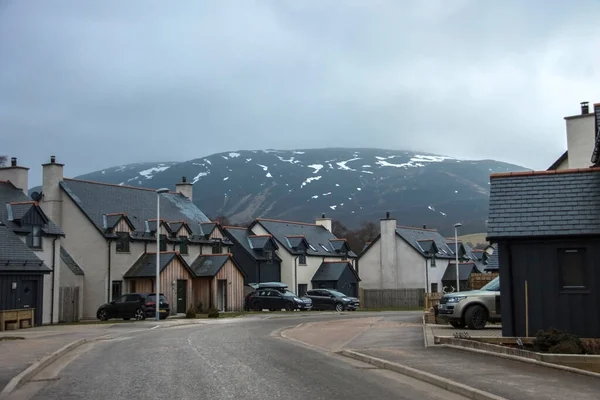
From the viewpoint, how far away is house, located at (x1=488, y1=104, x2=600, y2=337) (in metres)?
18.5

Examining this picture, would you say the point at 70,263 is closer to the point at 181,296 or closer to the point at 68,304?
the point at 68,304

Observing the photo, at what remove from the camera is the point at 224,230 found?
64.9m

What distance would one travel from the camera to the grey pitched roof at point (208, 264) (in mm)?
54438

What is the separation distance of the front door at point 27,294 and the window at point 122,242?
11.6 metres

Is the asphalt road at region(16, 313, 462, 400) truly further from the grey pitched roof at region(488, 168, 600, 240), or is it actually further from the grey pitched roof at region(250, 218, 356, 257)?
the grey pitched roof at region(250, 218, 356, 257)

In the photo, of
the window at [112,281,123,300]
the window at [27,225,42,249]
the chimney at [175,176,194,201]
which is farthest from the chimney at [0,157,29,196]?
the chimney at [175,176,194,201]

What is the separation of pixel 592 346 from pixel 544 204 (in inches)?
175

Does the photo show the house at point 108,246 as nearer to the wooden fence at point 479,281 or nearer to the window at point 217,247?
the window at point 217,247

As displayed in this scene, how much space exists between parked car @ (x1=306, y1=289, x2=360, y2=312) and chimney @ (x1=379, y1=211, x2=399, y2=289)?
1632 cm

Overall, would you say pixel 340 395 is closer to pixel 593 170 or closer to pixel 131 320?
pixel 593 170

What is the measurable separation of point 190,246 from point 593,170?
134ft

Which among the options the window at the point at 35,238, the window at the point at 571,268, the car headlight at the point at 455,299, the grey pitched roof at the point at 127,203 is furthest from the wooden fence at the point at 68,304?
the window at the point at 571,268

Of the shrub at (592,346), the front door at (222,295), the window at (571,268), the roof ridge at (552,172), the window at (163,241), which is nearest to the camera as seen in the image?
the shrub at (592,346)

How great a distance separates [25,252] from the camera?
126 ft
